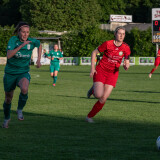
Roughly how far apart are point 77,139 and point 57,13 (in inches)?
2533

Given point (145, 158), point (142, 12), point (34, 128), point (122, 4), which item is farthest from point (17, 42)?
point (142, 12)

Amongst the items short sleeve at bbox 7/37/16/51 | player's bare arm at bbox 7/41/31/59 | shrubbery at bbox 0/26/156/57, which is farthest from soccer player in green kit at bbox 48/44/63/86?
shrubbery at bbox 0/26/156/57

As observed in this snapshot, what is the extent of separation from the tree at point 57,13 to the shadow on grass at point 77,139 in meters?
60.4

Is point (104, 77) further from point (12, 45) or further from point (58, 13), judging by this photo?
point (58, 13)

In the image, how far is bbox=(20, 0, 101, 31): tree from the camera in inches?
2763

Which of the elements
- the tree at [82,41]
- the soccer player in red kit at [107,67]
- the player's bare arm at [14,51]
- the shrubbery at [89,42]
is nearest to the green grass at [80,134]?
the soccer player in red kit at [107,67]

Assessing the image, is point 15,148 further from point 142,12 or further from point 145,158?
point 142,12

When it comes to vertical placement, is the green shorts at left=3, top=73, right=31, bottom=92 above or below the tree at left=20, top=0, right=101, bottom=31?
above

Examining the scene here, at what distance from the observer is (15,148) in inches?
249

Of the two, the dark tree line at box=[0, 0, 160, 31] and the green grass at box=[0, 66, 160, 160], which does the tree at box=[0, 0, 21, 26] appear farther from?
the green grass at box=[0, 66, 160, 160]

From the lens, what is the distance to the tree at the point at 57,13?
2763 inches

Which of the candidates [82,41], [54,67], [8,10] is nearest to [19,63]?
[54,67]

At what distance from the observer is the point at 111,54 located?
902 cm

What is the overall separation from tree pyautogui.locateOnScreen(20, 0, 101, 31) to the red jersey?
59913mm
